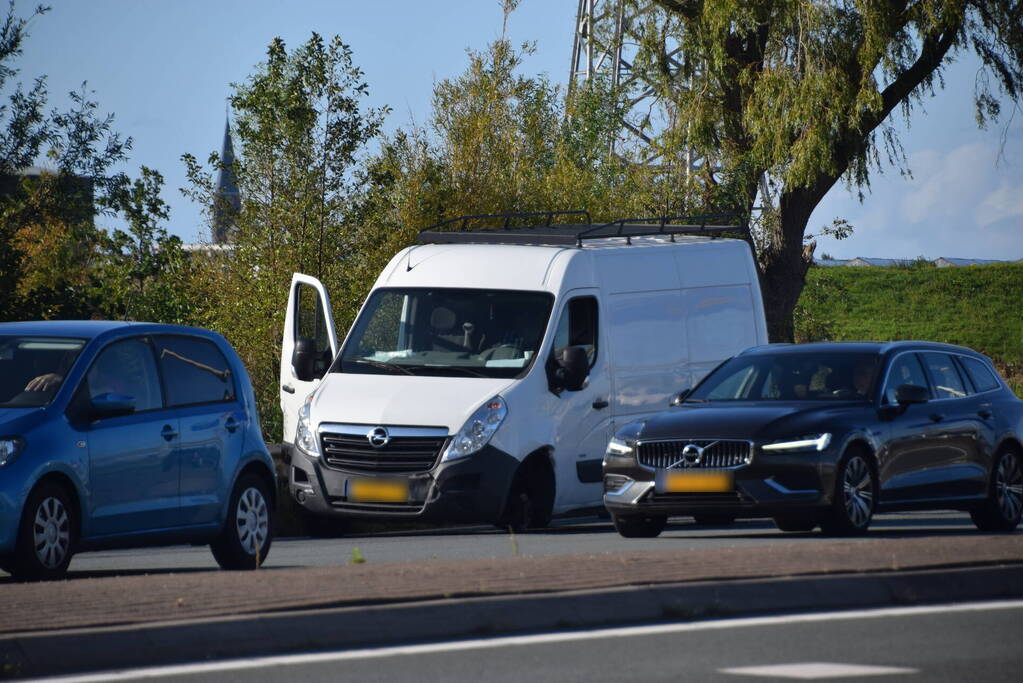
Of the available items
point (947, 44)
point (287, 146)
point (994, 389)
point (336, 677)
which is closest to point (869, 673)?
point (336, 677)

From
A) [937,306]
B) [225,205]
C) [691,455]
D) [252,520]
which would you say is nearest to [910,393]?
[691,455]

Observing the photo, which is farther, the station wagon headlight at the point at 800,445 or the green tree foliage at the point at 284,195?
the green tree foliage at the point at 284,195

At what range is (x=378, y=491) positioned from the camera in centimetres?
1471

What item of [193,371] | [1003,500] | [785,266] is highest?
[785,266]

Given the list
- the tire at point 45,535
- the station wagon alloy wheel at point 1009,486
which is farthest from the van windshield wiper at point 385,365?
the station wagon alloy wheel at point 1009,486

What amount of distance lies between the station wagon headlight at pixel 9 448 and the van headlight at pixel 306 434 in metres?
4.55

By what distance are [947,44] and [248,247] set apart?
11.7 metres

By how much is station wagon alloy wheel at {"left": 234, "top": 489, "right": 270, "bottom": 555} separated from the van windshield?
268 centimetres

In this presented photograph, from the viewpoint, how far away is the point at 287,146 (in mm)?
26062

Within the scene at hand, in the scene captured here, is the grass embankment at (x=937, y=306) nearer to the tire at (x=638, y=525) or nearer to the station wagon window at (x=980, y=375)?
the station wagon window at (x=980, y=375)

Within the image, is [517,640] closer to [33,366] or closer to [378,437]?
[33,366]

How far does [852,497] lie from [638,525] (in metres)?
1.67

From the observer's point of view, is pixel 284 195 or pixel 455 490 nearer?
pixel 455 490

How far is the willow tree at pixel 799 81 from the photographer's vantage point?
29.2 metres
